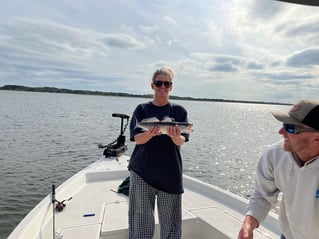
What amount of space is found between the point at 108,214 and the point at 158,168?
1.31 metres

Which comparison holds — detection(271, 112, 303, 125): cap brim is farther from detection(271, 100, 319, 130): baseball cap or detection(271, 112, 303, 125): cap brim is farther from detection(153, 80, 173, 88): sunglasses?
detection(153, 80, 173, 88): sunglasses

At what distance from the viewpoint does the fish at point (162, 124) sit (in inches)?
87.4

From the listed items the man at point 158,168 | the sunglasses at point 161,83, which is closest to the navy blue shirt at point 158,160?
the man at point 158,168

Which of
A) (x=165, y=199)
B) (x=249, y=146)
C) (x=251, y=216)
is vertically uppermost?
(x=251, y=216)

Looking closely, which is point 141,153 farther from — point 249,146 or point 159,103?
point 249,146

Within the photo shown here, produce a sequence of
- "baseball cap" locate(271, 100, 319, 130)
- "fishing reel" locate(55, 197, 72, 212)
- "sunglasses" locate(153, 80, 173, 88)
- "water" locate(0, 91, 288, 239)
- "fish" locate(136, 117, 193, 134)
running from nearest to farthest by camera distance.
Result: "baseball cap" locate(271, 100, 319, 130)
"fish" locate(136, 117, 193, 134)
"sunglasses" locate(153, 80, 173, 88)
"fishing reel" locate(55, 197, 72, 212)
"water" locate(0, 91, 288, 239)

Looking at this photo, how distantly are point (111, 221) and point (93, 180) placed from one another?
1801mm

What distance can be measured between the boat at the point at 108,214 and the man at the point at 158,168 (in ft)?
1.64

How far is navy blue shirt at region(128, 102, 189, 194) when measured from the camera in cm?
230

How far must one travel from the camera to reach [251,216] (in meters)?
1.66

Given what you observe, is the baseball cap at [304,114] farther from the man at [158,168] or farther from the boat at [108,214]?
the boat at [108,214]

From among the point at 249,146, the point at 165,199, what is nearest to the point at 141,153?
the point at 165,199

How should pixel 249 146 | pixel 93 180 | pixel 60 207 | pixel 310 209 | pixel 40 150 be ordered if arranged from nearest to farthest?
pixel 310 209, pixel 60 207, pixel 93 180, pixel 40 150, pixel 249 146

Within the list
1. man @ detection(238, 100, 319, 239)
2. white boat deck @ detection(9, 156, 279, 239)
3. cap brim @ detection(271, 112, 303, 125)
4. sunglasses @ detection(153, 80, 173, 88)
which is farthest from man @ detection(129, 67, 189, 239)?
cap brim @ detection(271, 112, 303, 125)
